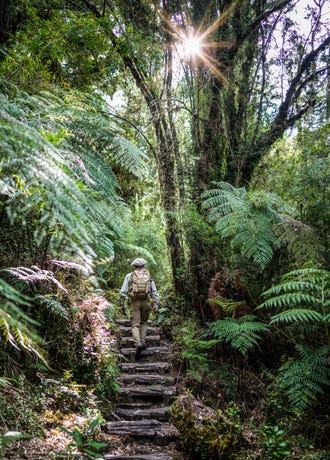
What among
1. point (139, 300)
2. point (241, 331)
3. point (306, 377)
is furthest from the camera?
point (139, 300)

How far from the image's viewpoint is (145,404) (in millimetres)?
4785

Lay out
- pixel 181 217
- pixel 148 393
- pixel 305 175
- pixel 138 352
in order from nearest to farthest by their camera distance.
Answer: pixel 148 393, pixel 305 175, pixel 138 352, pixel 181 217

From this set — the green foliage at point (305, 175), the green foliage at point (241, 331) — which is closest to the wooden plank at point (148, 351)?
the green foliage at point (241, 331)

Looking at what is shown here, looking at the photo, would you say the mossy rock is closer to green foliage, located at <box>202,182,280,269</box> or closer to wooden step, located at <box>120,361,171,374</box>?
wooden step, located at <box>120,361,171,374</box>

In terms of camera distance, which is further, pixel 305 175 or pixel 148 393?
pixel 305 175

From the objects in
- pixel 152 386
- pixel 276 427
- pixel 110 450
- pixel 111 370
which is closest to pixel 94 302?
pixel 111 370

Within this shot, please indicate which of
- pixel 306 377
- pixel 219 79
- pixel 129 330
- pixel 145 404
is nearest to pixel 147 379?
pixel 145 404

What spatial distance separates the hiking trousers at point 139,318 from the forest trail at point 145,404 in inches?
9.4

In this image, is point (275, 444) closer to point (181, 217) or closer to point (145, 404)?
point (145, 404)

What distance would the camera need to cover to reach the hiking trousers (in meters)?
6.06

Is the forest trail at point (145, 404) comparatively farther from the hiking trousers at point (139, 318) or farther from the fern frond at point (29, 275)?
the fern frond at point (29, 275)

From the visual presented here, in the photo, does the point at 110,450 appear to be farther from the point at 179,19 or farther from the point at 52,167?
the point at 179,19

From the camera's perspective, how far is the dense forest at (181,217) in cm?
290

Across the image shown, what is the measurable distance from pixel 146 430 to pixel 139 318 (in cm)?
218
